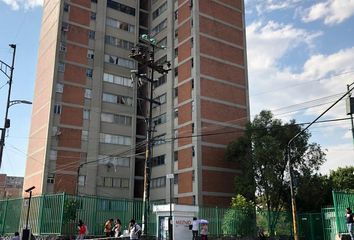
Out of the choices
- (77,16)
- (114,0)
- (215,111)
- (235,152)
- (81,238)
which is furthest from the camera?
(114,0)

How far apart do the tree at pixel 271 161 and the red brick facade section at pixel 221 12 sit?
17.5 meters

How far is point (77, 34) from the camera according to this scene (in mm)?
55656

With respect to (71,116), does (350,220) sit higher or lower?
lower

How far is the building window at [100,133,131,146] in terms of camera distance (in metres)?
54.3

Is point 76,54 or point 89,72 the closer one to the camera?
point 76,54

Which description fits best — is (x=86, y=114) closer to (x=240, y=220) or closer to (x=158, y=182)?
(x=158, y=182)

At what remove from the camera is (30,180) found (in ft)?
173

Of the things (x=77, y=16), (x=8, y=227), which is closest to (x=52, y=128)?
(x=77, y=16)

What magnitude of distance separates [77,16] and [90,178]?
2227 centimetres

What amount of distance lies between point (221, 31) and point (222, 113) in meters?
11.5

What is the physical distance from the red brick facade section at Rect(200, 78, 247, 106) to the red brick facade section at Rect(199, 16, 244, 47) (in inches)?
267

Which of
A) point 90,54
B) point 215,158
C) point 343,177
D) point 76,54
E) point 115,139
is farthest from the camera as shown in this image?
point 90,54

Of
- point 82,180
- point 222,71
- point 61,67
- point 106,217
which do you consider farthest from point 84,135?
point 106,217

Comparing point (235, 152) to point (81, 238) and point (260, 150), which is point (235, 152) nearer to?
point (260, 150)
